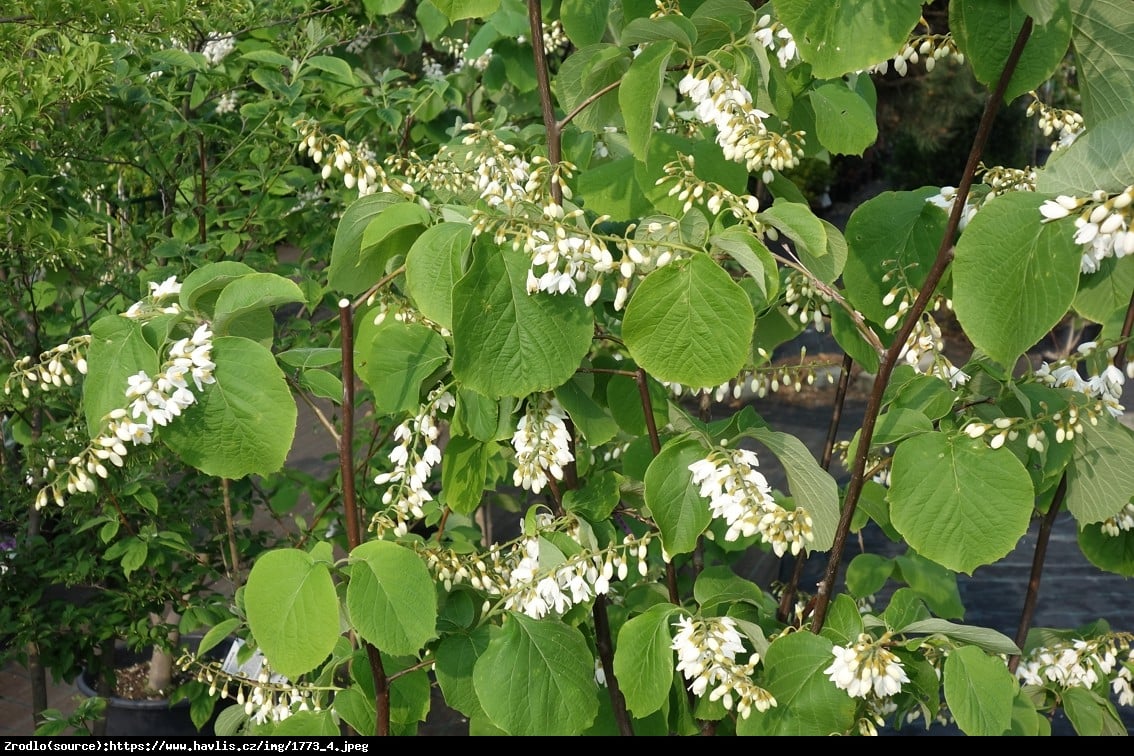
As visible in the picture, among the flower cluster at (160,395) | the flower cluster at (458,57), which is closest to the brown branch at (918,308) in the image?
the flower cluster at (160,395)

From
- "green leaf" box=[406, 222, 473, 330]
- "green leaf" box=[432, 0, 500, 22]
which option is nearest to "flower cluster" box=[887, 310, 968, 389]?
"green leaf" box=[406, 222, 473, 330]

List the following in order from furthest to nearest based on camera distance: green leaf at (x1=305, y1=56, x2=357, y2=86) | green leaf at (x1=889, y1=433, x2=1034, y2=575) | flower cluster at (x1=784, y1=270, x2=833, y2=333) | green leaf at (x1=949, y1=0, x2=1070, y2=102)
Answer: green leaf at (x1=305, y1=56, x2=357, y2=86) → flower cluster at (x1=784, y1=270, x2=833, y2=333) → green leaf at (x1=889, y1=433, x2=1034, y2=575) → green leaf at (x1=949, y1=0, x2=1070, y2=102)

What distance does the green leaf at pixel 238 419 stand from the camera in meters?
1.42

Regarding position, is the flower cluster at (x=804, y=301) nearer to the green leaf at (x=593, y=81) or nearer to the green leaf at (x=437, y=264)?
the green leaf at (x=593, y=81)

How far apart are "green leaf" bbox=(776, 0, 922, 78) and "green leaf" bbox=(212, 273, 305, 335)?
760 millimetres

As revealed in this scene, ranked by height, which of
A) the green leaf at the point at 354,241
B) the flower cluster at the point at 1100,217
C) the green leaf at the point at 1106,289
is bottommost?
the green leaf at the point at 1106,289

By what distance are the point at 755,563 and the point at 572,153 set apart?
368cm

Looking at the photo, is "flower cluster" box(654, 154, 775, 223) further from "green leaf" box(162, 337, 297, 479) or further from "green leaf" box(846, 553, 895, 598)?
"green leaf" box(846, 553, 895, 598)

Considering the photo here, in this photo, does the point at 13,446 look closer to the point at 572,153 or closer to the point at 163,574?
the point at 163,574

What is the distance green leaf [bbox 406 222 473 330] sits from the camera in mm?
1392

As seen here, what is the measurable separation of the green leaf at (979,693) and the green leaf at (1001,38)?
0.81 m

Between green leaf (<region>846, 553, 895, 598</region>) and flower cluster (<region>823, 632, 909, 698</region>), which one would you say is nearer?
flower cluster (<region>823, 632, 909, 698</region>)

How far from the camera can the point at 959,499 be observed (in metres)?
1.42

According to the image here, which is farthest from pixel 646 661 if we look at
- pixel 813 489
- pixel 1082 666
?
pixel 1082 666
